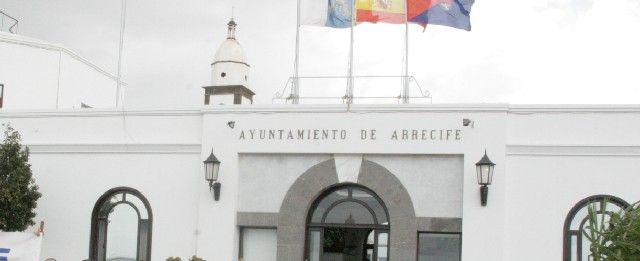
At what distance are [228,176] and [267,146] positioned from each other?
99cm

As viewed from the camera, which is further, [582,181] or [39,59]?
[39,59]

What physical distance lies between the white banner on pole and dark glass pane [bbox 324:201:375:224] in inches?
221

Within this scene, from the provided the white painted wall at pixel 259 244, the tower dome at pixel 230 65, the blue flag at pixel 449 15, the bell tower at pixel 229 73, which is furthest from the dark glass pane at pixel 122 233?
the tower dome at pixel 230 65

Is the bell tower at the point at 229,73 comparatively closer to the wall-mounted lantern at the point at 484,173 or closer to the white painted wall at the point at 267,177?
the white painted wall at the point at 267,177

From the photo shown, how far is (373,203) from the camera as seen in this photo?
56.2 feet

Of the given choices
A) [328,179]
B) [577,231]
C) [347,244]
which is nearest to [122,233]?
[328,179]

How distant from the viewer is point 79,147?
1848 centimetres

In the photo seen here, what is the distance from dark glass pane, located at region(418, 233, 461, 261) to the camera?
16.6m

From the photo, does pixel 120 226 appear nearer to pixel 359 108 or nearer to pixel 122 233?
pixel 122 233

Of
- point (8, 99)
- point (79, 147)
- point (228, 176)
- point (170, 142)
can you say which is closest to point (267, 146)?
point (228, 176)

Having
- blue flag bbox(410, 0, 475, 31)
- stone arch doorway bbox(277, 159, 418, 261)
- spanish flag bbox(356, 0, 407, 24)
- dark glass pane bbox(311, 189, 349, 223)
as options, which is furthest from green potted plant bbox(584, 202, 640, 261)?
spanish flag bbox(356, 0, 407, 24)

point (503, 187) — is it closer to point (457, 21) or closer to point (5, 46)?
point (457, 21)

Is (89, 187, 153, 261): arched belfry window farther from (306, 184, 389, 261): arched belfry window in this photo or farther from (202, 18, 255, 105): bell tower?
(202, 18, 255, 105): bell tower

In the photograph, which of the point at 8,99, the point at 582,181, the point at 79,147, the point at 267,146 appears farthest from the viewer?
the point at 8,99
